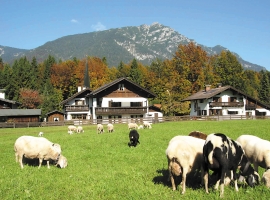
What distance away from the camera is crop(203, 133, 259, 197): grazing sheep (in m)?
7.02

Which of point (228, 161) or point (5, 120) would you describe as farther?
point (5, 120)

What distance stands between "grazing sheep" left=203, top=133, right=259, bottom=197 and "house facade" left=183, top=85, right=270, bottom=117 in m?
44.7

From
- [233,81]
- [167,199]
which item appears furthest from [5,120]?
[233,81]

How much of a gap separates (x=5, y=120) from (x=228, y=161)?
49.2 m

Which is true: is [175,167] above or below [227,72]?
below

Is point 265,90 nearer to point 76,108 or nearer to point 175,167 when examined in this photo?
point 76,108

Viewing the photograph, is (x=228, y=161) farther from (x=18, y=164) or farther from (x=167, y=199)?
(x=18, y=164)

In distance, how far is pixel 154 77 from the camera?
3118 inches

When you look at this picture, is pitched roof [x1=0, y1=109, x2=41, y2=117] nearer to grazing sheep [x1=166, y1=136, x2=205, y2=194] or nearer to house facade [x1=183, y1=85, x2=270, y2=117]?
house facade [x1=183, y1=85, x2=270, y2=117]

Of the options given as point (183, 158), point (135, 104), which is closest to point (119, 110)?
point (135, 104)

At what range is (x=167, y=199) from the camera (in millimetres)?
6898

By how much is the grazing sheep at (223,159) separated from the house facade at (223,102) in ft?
147

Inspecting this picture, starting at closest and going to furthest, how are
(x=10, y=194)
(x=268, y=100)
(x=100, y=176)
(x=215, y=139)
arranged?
(x=215, y=139)
(x=10, y=194)
(x=100, y=176)
(x=268, y=100)

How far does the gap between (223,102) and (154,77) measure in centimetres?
2954
